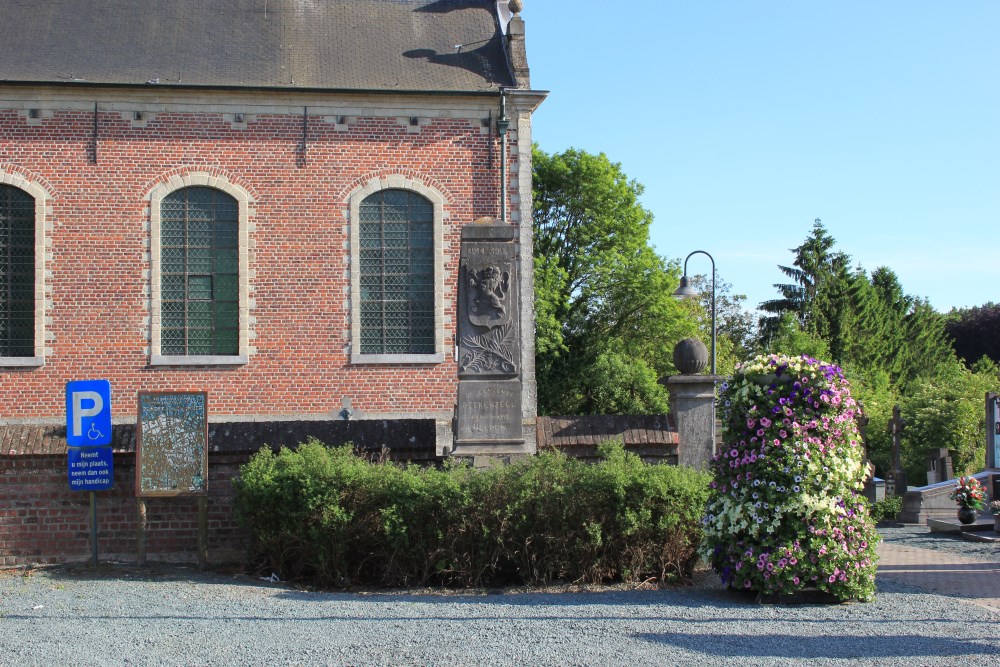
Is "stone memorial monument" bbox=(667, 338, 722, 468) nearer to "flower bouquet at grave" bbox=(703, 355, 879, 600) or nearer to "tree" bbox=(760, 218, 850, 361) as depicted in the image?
"flower bouquet at grave" bbox=(703, 355, 879, 600)

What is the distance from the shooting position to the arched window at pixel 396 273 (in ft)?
57.3

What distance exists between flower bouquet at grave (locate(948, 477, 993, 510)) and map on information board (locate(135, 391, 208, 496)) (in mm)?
11849

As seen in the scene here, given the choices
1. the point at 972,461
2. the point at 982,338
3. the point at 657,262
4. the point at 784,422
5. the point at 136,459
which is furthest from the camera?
the point at 982,338

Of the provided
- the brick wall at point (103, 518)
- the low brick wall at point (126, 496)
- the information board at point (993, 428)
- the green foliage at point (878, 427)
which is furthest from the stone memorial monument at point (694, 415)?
the green foliage at point (878, 427)

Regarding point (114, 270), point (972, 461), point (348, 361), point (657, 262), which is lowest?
point (972, 461)

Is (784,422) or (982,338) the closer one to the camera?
(784,422)

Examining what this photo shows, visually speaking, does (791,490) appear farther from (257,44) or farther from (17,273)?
(257,44)

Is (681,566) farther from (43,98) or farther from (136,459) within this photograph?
(43,98)

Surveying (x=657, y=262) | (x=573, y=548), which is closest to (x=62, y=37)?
(x=573, y=548)

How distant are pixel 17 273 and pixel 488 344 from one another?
9.60 m

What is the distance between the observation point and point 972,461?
30812 mm

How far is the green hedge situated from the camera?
9.69 meters

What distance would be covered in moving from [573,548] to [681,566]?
Answer: 1.08m

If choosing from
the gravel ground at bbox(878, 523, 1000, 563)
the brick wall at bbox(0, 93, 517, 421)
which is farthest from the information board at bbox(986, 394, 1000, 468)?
the brick wall at bbox(0, 93, 517, 421)
